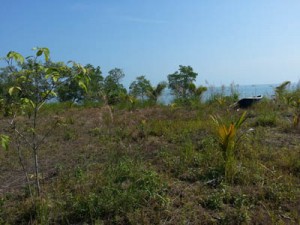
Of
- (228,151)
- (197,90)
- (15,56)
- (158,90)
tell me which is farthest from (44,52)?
(158,90)

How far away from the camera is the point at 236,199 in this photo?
322 centimetres

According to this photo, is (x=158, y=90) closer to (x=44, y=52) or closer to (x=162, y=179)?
(x=162, y=179)

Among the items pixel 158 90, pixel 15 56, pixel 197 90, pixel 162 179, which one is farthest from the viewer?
pixel 158 90

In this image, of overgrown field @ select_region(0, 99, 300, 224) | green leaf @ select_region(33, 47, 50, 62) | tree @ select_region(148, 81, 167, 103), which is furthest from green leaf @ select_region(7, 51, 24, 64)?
tree @ select_region(148, 81, 167, 103)

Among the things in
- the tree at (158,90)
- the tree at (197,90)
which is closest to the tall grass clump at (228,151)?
the tree at (197,90)

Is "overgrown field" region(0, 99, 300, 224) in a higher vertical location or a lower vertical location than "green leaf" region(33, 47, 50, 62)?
lower

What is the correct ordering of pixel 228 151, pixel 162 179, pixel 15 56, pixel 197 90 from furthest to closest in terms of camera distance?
pixel 197 90, pixel 228 151, pixel 162 179, pixel 15 56

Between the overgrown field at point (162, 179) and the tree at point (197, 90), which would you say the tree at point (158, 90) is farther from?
the overgrown field at point (162, 179)

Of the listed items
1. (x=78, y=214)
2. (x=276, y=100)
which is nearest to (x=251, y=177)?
(x=78, y=214)

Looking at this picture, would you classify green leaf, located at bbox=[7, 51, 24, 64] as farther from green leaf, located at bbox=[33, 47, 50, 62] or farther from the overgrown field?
the overgrown field

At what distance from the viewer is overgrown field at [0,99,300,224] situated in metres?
3.11

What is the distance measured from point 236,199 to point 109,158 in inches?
75.8

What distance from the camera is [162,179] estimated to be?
3680 mm

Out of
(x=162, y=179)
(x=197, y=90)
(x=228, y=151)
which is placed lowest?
(x=162, y=179)
